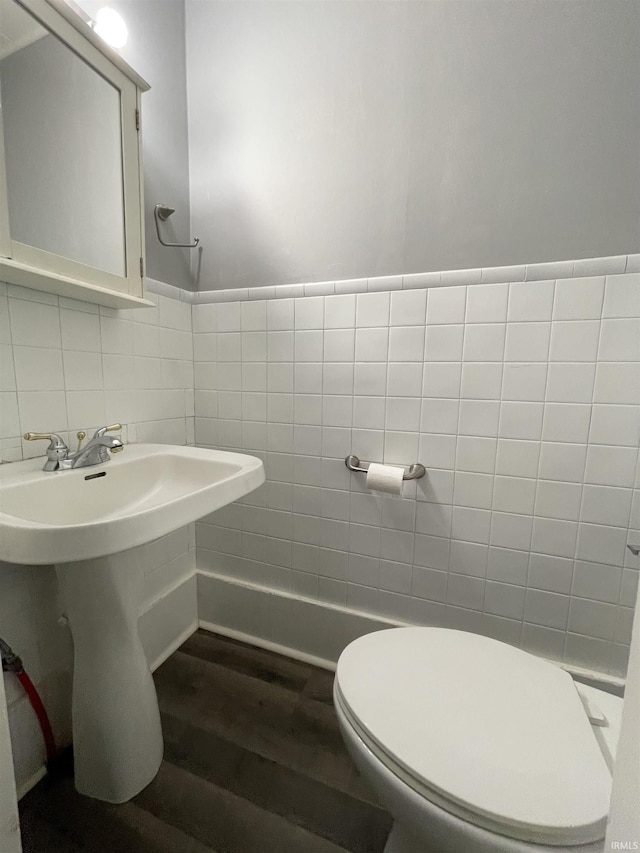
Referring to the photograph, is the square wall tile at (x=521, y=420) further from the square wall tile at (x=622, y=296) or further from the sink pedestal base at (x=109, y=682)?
the sink pedestal base at (x=109, y=682)

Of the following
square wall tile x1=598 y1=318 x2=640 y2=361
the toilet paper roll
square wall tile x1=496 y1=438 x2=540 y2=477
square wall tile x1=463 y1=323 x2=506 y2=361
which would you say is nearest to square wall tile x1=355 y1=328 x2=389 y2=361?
square wall tile x1=463 y1=323 x2=506 y2=361

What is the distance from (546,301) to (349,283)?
0.58 metres

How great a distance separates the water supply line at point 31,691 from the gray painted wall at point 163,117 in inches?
44.9

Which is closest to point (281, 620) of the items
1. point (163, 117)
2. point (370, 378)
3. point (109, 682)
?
point (109, 682)

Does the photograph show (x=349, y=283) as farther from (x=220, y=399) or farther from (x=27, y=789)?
(x=27, y=789)

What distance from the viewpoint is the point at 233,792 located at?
2.99ft

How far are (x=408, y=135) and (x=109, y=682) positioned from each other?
5.55ft

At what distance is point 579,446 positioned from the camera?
989mm

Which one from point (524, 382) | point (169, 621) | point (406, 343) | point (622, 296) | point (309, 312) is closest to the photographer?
point (622, 296)

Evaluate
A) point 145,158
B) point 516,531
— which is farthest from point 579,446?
point 145,158

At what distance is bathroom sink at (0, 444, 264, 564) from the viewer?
0.55 metres

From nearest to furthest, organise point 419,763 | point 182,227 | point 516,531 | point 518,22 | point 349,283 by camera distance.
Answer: point 419,763
point 518,22
point 516,531
point 349,283
point 182,227

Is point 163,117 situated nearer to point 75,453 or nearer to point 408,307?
point 408,307

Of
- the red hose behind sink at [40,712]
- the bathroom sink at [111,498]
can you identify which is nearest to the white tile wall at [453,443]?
the bathroom sink at [111,498]
